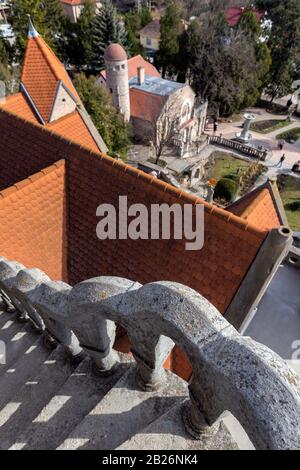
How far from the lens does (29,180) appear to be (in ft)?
25.7

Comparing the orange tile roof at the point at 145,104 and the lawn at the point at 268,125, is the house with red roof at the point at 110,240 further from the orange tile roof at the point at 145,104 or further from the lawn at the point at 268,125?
the lawn at the point at 268,125

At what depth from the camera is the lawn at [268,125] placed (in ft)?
126

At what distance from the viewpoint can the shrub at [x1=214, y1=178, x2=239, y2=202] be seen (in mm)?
24469

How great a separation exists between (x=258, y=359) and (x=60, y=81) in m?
15.5

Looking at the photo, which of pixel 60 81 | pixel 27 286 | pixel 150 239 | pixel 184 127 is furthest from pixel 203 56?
pixel 27 286

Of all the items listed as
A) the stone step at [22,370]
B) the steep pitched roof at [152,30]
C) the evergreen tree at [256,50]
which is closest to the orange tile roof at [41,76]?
the stone step at [22,370]

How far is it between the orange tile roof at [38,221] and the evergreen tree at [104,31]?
124 feet

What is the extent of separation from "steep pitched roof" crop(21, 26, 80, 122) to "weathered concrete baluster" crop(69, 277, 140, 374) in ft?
43.7

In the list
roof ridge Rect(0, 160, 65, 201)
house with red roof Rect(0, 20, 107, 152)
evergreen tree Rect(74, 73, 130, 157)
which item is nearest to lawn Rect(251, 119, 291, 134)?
evergreen tree Rect(74, 73, 130, 157)

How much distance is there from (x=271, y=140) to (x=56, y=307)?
1495 inches

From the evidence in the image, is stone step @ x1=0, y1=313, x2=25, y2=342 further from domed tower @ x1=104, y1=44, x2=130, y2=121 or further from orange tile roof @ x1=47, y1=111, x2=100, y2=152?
domed tower @ x1=104, y1=44, x2=130, y2=121

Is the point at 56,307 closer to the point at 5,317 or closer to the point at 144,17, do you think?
the point at 5,317

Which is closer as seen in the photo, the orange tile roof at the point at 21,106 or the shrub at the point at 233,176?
the orange tile roof at the point at 21,106
